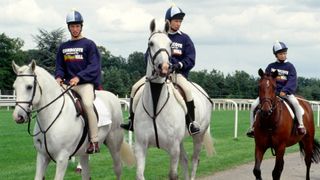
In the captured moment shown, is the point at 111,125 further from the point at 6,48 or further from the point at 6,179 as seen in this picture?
the point at 6,48

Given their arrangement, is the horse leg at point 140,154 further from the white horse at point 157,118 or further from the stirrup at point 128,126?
the stirrup at point 128,126

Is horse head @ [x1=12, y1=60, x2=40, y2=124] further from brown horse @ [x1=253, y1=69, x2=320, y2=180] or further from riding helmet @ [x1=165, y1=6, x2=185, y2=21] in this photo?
brown horse @ [x1=253, y1=69, x2=320, y2=180]

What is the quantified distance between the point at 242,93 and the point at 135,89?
65.7 metres

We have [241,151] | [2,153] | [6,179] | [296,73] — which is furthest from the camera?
[241,151]

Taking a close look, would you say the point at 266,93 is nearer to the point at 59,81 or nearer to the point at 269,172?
the point at 269,172

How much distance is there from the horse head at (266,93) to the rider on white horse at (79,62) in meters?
3.16

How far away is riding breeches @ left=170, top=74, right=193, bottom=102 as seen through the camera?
10062 millimetres

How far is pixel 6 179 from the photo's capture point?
11328 millimetres

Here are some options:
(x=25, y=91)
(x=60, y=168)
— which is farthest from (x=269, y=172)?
(x=25, y=91)

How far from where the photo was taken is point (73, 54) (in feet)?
31.8

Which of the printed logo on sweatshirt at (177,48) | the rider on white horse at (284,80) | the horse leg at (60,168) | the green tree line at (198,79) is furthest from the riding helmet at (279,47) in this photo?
the green tree line at (198,79)

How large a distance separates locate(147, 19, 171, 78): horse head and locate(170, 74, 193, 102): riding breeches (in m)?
1.51

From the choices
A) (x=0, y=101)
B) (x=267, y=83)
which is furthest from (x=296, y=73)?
(x=0, y=101)

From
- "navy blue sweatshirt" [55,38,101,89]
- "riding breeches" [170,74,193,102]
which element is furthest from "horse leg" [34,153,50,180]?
"riding breeches" [170,74,193,102]
